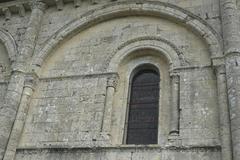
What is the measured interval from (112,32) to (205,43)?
296cm

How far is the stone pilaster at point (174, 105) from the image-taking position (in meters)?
8.45

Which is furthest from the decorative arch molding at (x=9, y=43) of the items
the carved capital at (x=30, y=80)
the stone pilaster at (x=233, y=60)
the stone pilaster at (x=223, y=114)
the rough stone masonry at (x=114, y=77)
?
the stone pilaster at (x=233, y=60)

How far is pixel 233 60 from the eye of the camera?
857 cm

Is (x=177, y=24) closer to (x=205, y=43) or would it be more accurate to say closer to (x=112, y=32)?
(x=205, y=43)

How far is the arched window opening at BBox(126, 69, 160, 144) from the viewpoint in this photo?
352 inches

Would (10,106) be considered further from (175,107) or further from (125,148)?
(175,107)

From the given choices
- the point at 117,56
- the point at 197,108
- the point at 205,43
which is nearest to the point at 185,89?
the point at 197,108

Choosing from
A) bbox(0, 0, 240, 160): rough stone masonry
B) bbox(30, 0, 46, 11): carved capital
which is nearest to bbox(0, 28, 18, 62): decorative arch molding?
bbox(0, 0, 240, 160): rough stone masonry

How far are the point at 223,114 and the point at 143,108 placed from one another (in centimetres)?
226

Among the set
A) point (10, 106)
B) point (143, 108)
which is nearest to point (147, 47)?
point (143, 108)

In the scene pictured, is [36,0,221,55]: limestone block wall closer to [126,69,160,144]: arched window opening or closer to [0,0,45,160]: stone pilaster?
[0,0,45,160]: stone pilaster

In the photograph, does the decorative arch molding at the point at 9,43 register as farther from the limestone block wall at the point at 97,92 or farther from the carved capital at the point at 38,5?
the carved capital at the point at 38,5

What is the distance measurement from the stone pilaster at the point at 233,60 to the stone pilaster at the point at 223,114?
0.13m

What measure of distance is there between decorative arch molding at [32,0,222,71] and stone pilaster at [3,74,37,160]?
649mm
